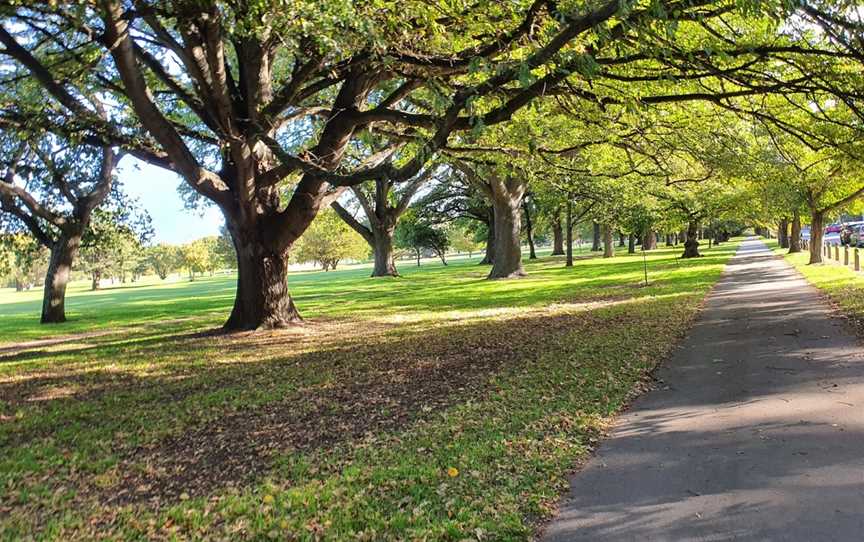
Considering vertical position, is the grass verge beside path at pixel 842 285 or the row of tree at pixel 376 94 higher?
the row of tree at pixel 376 94

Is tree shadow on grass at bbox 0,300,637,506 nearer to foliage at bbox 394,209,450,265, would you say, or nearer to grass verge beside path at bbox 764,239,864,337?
grass verge beside path at bbox 764,239,864,337

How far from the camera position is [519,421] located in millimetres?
5789

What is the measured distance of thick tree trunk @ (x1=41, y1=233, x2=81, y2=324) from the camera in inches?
729

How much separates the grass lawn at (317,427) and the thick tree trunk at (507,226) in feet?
44.0

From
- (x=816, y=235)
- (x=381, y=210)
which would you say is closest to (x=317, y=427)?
(x=816, y=235)

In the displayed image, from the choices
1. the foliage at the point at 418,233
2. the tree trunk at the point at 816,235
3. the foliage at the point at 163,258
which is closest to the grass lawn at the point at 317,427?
the tree trunk at the point at 816,235

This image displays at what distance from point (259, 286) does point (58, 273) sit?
9.31 metres

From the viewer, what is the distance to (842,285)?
51.7 feet

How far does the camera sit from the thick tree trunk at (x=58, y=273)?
729 inches

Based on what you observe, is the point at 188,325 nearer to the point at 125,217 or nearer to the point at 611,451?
the point at 125,217

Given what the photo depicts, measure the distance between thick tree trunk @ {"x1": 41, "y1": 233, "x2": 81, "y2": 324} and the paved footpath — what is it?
17.6 meters

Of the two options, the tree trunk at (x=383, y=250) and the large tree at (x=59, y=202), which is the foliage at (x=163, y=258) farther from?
the large tree at (x=59, y=202)

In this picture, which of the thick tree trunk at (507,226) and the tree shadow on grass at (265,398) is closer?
the tree shadow on grass at (265,398)

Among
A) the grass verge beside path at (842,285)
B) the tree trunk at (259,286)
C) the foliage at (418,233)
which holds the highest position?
the foliage at (418,233)
